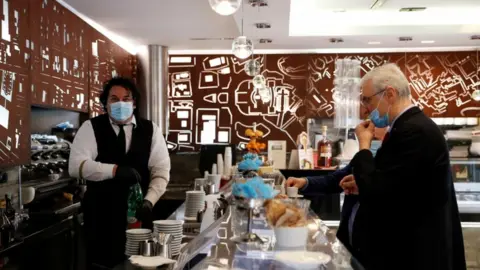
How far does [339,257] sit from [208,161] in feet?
15.8

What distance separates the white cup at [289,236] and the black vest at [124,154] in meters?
1.62

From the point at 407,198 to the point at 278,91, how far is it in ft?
20.9

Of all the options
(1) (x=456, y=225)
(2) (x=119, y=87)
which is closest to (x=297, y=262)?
(1) (x=456, y=225)

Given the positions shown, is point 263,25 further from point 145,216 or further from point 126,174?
point 145,216

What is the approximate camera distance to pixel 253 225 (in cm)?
177

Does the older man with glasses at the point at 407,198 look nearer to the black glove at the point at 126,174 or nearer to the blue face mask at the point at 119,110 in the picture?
the black glove at the point at 126,174

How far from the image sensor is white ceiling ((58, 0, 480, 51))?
5750 mm

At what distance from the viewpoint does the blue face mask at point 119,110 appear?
2.99 m

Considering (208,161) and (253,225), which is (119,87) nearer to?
(253,225)

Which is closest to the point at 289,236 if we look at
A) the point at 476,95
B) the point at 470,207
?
the point at 470,207

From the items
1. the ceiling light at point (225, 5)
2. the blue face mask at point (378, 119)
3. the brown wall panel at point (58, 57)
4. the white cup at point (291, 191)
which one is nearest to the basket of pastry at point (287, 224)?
the blue face mask at point (378, 119)

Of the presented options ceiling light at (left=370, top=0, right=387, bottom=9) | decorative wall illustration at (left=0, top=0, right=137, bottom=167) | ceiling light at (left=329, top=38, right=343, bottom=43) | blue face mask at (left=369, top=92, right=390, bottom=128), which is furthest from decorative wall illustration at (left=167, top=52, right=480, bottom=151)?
blue face mask at (left=369, top=92, right=390, bottom=128)

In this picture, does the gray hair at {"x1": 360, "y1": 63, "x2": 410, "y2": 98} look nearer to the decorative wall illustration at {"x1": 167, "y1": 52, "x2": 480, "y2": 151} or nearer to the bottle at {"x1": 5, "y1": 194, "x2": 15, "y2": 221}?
the bottle at {"x1": 5, "y1": 194, "x2": 15, "y2": 221}

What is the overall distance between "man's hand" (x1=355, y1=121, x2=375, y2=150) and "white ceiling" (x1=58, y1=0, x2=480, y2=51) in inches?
118
